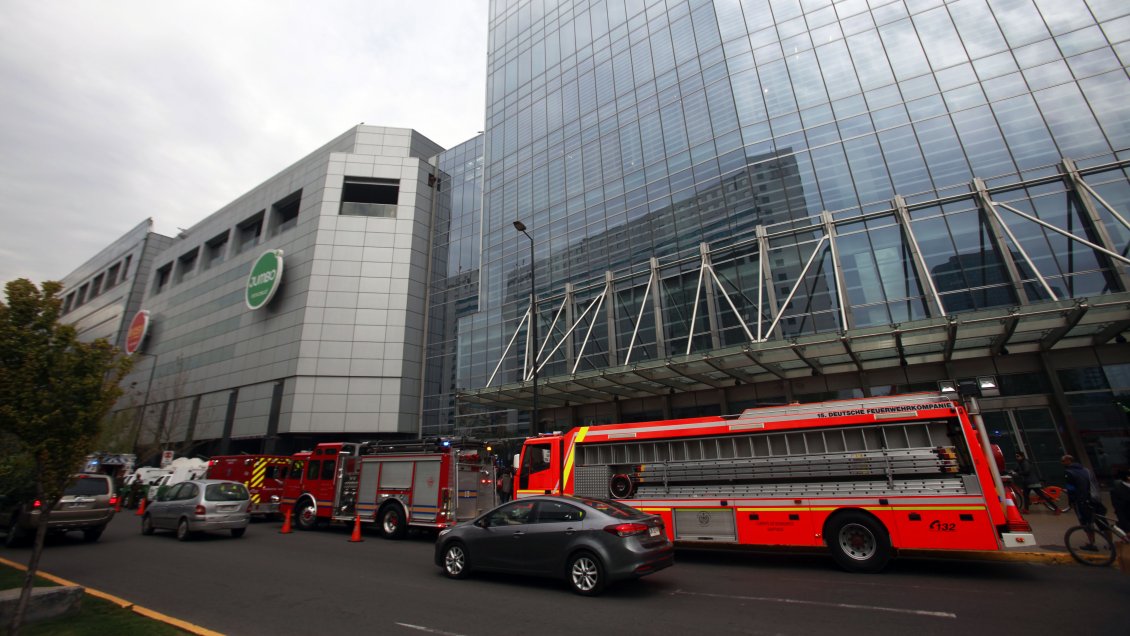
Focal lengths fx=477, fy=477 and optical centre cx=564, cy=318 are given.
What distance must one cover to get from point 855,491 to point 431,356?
31991 mm

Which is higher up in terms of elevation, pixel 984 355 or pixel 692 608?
pixel 984 355

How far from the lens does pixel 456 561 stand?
28.3ft

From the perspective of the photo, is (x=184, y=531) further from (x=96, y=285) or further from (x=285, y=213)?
(x=96, y=285)

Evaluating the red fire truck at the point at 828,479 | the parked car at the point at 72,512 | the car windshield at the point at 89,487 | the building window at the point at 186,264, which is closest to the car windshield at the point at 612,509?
the red fire truck at the point at 828,479

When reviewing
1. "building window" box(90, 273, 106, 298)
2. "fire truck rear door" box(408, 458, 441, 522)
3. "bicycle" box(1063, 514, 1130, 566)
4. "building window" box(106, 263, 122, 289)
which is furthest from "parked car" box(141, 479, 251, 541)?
"building window" box(90, 273, 106, 298)

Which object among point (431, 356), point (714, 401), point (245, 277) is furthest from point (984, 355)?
point (245, 277)

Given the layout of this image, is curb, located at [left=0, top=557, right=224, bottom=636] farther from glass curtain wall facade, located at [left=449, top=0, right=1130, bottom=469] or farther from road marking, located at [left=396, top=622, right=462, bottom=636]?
glass curtain wall facade, located at [left=449, top=0, right=1130, bottom=469]

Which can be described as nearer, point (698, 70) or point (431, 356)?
point (698, 70)

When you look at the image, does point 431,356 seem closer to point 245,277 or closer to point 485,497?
point 245,277

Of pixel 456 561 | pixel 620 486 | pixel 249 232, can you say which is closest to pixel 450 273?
pixel 249 232

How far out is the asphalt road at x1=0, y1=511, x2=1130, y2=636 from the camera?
225 inches

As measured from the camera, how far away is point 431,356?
36.8 meters

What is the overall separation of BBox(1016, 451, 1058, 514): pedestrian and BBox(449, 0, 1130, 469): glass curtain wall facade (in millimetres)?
5311

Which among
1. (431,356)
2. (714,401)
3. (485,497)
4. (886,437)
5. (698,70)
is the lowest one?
(485,497)
